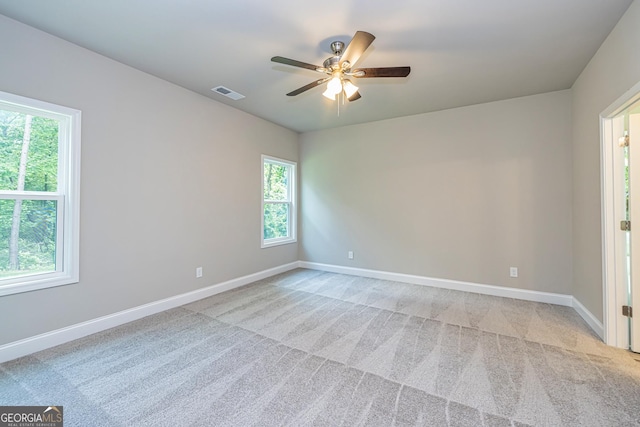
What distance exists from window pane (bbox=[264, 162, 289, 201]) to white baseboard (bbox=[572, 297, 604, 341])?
452cm

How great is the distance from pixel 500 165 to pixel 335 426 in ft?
12.4

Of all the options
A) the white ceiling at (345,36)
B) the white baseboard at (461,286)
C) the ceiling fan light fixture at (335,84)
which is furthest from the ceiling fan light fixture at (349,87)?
the white baseboard at (461,286)

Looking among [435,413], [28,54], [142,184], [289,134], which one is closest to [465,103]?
[289,134]

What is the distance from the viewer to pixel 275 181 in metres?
5.04

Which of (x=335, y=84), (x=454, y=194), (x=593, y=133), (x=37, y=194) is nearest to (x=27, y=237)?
(x=37, y=194)

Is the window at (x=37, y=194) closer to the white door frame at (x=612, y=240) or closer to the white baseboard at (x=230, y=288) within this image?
the white baseboard at (x=230, y=288)

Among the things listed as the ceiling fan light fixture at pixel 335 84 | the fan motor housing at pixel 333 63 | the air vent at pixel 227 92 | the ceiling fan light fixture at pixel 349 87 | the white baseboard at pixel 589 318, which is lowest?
the white baseboard at pixel 589 318

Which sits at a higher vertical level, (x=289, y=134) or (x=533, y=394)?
(x=289, y=134)

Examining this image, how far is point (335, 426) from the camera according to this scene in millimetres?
1510

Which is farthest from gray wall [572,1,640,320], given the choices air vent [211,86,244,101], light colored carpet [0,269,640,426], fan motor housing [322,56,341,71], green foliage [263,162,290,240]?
green foliage [263,162,290,240]

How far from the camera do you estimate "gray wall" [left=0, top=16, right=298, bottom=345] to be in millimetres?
2291

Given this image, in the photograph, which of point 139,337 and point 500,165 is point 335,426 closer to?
point 139,337

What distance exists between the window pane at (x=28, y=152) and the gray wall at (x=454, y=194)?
3.67 metres

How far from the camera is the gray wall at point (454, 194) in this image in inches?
134
